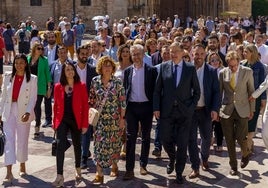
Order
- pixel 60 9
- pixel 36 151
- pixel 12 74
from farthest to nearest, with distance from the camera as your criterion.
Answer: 1. pixel 60 9
2. pixel 36 151
3. pixel 12 74

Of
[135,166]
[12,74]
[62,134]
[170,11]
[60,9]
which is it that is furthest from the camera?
[170,11]

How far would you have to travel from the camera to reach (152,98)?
9.11m

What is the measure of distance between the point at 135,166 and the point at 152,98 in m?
1.43

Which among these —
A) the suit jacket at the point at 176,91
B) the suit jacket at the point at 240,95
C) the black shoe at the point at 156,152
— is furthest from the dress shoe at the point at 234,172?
the black shoe at the point at 156,152

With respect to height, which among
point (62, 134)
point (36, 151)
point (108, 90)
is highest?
point (108, 90)

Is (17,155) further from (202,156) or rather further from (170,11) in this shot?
(170,11)

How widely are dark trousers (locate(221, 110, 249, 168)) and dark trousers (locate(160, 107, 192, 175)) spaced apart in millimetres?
827

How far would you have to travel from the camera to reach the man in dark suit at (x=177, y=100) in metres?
8.69

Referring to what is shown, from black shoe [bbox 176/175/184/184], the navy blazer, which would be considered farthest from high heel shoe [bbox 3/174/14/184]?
the navy blazer

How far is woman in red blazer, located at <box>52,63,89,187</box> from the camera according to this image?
8.61m

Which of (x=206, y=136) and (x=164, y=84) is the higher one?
(x=164, y=84)

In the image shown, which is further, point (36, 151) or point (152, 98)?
point (36, 151)

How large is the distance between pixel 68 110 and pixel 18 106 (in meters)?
1.01

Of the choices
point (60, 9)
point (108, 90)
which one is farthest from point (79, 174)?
point (60, 9)
